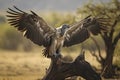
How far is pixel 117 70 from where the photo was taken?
30.1m

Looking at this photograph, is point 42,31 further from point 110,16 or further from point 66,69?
point 110,16

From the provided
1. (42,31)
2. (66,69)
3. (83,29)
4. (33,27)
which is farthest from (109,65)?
(33,27)

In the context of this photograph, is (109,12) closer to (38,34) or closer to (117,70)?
(117,70)

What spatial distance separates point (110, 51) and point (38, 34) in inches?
470

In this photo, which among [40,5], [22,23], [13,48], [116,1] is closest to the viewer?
[22,23]

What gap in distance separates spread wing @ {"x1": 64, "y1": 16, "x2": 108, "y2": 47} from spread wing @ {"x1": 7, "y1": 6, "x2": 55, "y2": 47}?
3.06ft

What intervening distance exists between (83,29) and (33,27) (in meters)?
2.24

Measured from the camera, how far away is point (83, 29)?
63.8ft

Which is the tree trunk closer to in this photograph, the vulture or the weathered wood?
the weathered wood

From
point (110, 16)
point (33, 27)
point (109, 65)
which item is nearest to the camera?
point (33, 27)

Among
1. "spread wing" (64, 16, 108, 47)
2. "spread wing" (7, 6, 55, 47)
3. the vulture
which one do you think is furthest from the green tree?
"spread wing" (7, 6, 55, 47)

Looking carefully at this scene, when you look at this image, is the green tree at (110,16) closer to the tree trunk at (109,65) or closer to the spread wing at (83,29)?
the tree trunk at (109,65)

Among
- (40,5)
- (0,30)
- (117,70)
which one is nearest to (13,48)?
(0,30)

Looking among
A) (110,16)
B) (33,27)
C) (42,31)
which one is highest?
(33,27)
